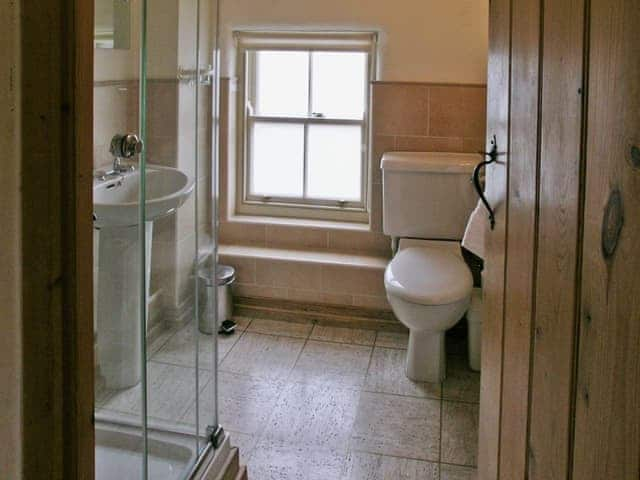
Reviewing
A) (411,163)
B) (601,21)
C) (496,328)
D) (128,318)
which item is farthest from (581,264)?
(411,163)

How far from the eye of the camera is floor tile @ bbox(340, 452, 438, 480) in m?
2.23

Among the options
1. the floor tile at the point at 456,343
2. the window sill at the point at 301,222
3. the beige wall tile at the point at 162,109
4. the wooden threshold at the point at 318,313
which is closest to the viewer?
the beige wall tile at the point at 162,109

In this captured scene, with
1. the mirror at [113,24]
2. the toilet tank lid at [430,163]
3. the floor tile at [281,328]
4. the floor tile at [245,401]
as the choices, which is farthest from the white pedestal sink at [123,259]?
the floor tile at [281,328]

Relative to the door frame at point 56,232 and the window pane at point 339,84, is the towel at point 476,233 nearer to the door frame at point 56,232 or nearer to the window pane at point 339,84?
the window pane at point 339,84

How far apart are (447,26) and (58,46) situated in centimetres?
276

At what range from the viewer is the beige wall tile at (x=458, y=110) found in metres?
3.40

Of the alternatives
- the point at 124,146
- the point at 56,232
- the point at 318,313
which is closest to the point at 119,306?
the point at 124,146

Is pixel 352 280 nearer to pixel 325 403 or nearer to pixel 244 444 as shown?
pixel 325 403

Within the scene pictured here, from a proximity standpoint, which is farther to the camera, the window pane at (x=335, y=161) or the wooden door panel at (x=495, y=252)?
the window pane at (x=335, y=161)

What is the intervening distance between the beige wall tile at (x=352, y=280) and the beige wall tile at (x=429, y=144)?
0.66m

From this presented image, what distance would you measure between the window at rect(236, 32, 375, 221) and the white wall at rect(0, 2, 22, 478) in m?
2.93

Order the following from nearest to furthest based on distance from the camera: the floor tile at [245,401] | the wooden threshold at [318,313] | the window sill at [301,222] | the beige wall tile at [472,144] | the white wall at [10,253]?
the white wall at [10,253]
the floor tile at [245,401]
the beige wall tile at [472,144]
the wooden threshold at [318,313]
the window sill at [301,222]

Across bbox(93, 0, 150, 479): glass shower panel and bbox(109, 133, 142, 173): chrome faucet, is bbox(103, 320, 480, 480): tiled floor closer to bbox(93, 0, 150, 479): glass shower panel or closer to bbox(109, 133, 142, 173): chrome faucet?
bbox(93, 0, 150, 479): glass shower panel

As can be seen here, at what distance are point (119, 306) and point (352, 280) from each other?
1.81m
